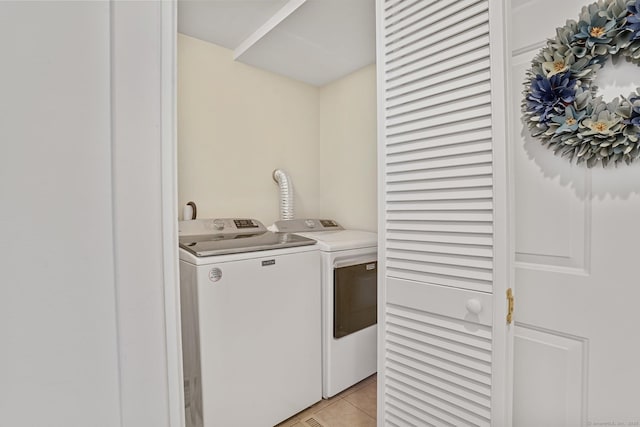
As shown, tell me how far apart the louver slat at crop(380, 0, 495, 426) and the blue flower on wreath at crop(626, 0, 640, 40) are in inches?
15.3

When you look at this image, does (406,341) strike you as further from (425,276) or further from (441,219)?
(441,219)

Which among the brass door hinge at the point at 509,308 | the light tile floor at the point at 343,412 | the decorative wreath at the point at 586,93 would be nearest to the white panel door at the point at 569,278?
the decorative wreath at the point at 586,93

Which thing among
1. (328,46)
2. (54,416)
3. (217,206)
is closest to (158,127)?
(54,416)

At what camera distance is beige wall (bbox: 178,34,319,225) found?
2180 millimetres

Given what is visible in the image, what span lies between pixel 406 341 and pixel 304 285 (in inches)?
28.3

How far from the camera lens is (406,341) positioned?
4.26 feet

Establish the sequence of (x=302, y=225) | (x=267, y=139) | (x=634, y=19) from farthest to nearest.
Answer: (x=267, y=139) < (x=302, y=225) < (x=634, y=19)

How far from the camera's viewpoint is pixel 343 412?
6.09ft

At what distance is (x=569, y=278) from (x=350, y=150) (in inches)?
74.7

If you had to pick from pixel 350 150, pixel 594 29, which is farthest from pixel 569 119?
pixel 350 150

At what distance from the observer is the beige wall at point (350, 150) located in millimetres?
2510

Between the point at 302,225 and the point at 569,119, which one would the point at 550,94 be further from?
the point at 302,225

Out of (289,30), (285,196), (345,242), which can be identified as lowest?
(345,242)

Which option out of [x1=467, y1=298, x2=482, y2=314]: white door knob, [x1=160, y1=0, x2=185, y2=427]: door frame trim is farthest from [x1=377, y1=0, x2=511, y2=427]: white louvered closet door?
[x1=160, y1=0, x2=185, y2=427]: door frame trim
